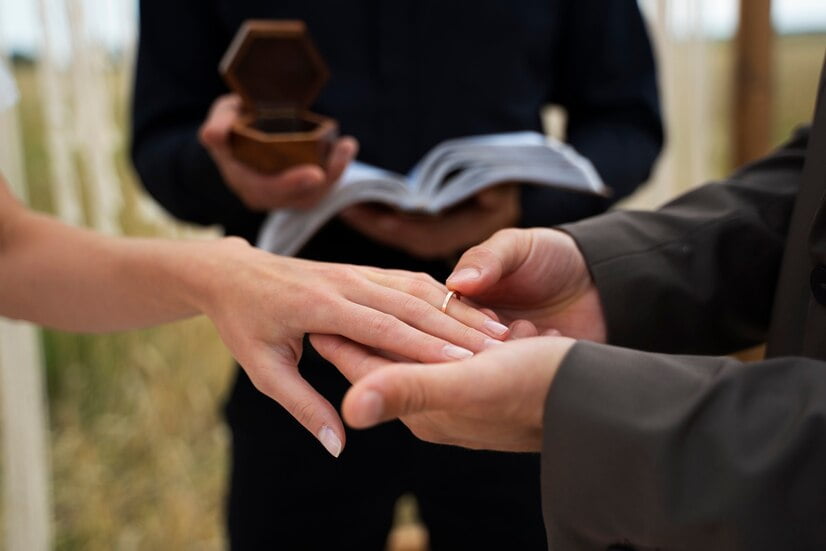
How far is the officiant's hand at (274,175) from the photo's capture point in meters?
1.03

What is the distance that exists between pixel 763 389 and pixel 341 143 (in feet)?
2.12

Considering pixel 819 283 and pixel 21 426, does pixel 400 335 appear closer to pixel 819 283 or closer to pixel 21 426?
pixel 819 283

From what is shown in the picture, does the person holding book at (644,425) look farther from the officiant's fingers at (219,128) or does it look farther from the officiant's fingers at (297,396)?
the officiant's fingers at (219,128)

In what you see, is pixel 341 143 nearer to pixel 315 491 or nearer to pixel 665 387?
pixel 315 491

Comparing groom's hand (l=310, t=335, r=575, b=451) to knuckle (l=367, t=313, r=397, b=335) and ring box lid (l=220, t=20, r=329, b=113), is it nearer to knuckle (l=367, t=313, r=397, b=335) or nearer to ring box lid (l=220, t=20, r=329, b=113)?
knuckle (l=367, t=313, r=397, b=335)

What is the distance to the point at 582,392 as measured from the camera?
1.80ft

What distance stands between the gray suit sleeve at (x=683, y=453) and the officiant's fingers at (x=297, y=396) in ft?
0.63

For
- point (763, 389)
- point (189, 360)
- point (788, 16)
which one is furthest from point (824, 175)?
point (189, 360)

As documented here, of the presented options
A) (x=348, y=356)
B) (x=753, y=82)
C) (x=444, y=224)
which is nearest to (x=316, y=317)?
(x=348, y=356)

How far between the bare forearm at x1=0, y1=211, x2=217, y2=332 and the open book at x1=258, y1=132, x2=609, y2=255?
19 centimetres

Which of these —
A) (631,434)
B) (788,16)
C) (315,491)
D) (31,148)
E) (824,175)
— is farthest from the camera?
(788,16)

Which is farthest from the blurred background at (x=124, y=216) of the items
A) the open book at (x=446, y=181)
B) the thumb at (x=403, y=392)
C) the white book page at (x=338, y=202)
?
the thumb at (x=403, y=392)

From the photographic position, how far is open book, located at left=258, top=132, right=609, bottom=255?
1.04 meters

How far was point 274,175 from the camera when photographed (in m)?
1.05
